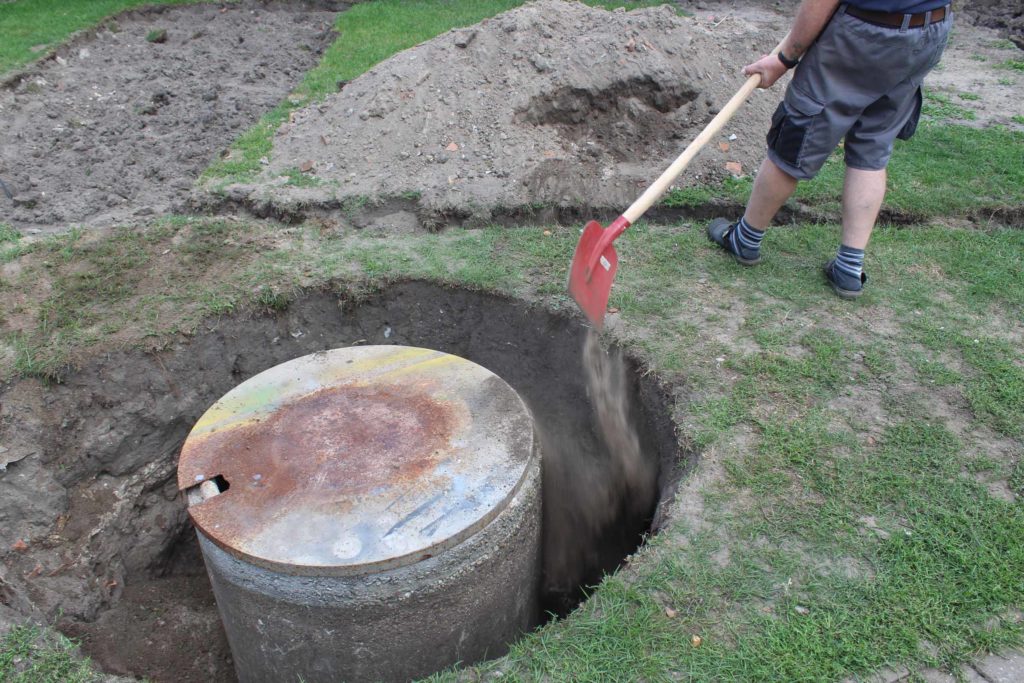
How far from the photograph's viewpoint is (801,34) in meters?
3.40

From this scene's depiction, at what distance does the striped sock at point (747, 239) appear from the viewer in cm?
402

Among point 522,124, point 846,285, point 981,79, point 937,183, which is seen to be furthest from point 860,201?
point 981,79

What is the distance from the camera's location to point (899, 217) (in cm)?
463

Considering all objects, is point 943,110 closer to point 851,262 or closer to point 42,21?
point 851,262

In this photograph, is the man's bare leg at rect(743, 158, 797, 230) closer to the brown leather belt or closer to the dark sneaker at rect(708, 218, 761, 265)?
the dark sneaker at rect(708, 218, 761, 265)

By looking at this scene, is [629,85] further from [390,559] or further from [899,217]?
[390,559]

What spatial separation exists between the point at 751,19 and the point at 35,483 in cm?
952

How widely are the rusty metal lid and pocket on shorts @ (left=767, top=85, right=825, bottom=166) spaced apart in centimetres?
185

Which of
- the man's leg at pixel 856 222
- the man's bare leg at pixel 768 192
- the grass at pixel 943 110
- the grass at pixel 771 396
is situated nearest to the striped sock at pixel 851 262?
the man's leg at pixel 856 222

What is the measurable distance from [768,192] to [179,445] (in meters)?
3.39

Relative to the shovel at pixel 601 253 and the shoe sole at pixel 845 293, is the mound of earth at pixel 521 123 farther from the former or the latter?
the shoe sole at pixel 845 293

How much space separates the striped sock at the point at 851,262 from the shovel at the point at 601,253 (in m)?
0.96

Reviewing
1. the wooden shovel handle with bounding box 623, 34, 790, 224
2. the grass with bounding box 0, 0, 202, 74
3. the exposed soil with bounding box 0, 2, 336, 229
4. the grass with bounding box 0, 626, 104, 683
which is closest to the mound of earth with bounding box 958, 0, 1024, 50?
the wooden shovel handle with bounding box 623, 34, 790, 224

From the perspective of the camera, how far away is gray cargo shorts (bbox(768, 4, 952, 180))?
3248 mm
